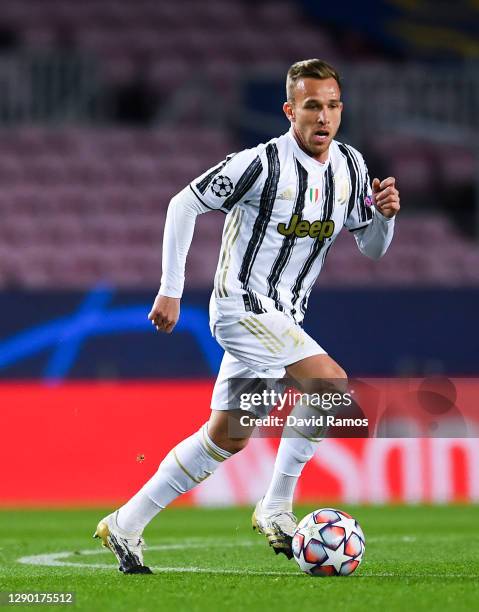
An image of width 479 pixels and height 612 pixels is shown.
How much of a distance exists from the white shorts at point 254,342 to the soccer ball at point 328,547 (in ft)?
1.99

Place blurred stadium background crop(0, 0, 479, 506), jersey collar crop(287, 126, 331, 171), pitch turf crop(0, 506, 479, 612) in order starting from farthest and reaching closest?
blurred stadium background crop(0, 0, 479, 506), jersey collar crop(287, 126, 331, 171), pitch turf crop(0, 506, 479, 612)

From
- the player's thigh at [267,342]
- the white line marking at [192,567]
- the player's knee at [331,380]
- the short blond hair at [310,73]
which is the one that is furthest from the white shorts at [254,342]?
the short blond hair at [310,73]

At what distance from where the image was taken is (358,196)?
5.87 m

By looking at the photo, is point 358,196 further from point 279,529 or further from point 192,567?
point 192,567

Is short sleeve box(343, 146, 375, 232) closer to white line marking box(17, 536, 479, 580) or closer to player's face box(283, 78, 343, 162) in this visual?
player's face box(283, 78, 343, 162)

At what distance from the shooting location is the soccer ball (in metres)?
5.35

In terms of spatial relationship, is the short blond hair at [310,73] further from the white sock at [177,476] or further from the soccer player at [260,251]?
the white sock at [177,476]

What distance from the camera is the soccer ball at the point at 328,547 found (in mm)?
5352

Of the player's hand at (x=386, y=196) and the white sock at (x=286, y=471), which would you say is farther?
the white sock at (x=286, y=471)

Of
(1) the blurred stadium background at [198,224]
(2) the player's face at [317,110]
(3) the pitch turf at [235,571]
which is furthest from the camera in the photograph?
(1) the blurred stadium background at [198,224]

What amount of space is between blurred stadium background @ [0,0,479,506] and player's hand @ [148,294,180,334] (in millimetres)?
5261

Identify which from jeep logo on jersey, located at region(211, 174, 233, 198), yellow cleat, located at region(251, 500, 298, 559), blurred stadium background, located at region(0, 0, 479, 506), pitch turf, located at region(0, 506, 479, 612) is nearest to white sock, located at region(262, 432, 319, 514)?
yellow cleat, located at region(251, 500, 298, 559)

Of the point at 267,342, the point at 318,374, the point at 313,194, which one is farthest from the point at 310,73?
the point at 318,374

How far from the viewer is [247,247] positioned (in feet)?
18.5
